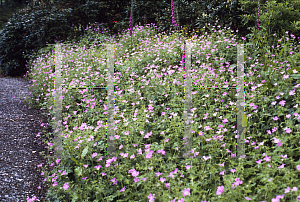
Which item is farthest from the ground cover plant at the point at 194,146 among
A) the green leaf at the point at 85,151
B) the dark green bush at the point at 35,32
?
the dark green bush at the point at 35,32

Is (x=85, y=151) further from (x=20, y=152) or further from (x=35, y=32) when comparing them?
(x=35, y=32)

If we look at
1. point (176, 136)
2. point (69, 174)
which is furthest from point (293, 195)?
point (69, 174)

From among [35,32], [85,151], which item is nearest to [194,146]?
[85,151]

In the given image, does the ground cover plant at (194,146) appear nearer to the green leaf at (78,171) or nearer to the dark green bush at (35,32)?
the green leaf at (78,171)

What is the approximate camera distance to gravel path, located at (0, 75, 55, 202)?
2.53m

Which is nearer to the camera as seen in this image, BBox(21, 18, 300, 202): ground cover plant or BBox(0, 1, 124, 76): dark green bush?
BBox(21, 18, 300, 202): ground cover plant

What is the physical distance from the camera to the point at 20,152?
326 centimetres

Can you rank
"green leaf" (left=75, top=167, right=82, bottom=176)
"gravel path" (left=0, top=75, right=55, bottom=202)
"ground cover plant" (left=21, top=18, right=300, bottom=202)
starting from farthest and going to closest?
"gravel path" (left=0, top=75, right=55, bottom=202)
"green leaf" (left=75, top=167, right=82, bottom=176)
"ground cover plant" (left=21, top=18, right=300, bottom=202)

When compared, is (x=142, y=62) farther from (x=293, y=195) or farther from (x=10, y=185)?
(x=293, y=195)

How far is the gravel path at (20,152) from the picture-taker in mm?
2531

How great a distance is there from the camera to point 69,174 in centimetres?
250

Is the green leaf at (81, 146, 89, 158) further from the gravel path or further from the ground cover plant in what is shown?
the gravel path

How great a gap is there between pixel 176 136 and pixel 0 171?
210 centimetres

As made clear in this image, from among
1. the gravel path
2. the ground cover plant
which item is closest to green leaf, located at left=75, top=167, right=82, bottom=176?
the ground cover plant
